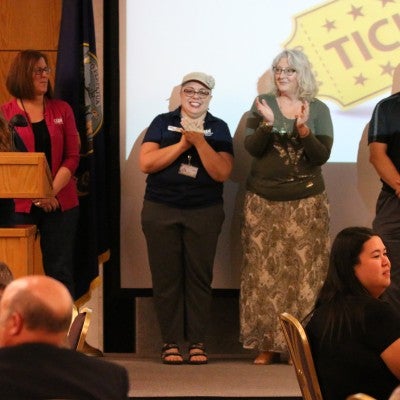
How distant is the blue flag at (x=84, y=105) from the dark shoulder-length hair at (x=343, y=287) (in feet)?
10.5

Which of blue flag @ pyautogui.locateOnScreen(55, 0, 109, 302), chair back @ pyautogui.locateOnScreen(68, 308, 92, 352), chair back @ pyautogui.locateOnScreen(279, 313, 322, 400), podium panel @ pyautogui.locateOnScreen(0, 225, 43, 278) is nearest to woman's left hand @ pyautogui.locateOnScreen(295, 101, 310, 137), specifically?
blue flag @ pyautogui.locateOnScreen(55, 0, 109, 302)

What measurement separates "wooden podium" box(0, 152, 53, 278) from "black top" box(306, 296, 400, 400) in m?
1.44

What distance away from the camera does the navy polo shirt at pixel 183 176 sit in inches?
260

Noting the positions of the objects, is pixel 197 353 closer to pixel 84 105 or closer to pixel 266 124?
pixel 266 124

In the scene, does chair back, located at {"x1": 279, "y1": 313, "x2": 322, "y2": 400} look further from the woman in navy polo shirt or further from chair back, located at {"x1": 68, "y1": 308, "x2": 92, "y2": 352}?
the woman in navy polo shirt

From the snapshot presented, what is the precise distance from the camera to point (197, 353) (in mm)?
6668

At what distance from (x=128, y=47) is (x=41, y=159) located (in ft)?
9.00

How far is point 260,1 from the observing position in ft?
23.1

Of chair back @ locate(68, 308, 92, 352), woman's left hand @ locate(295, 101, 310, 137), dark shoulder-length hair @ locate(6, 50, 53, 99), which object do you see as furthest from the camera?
woman's left hand @ locate(295, 101, 310, 137)

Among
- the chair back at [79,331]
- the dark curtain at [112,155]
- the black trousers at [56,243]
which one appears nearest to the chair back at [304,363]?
the chair back at [79,331]

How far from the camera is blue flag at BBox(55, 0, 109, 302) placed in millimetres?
6668

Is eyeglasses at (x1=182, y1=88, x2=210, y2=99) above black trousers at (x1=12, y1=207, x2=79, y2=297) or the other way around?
above

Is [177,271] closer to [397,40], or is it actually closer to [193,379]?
[193,379]

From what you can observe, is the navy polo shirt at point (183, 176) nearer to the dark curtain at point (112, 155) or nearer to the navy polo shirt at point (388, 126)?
the dark curtain at point (112, 155)
